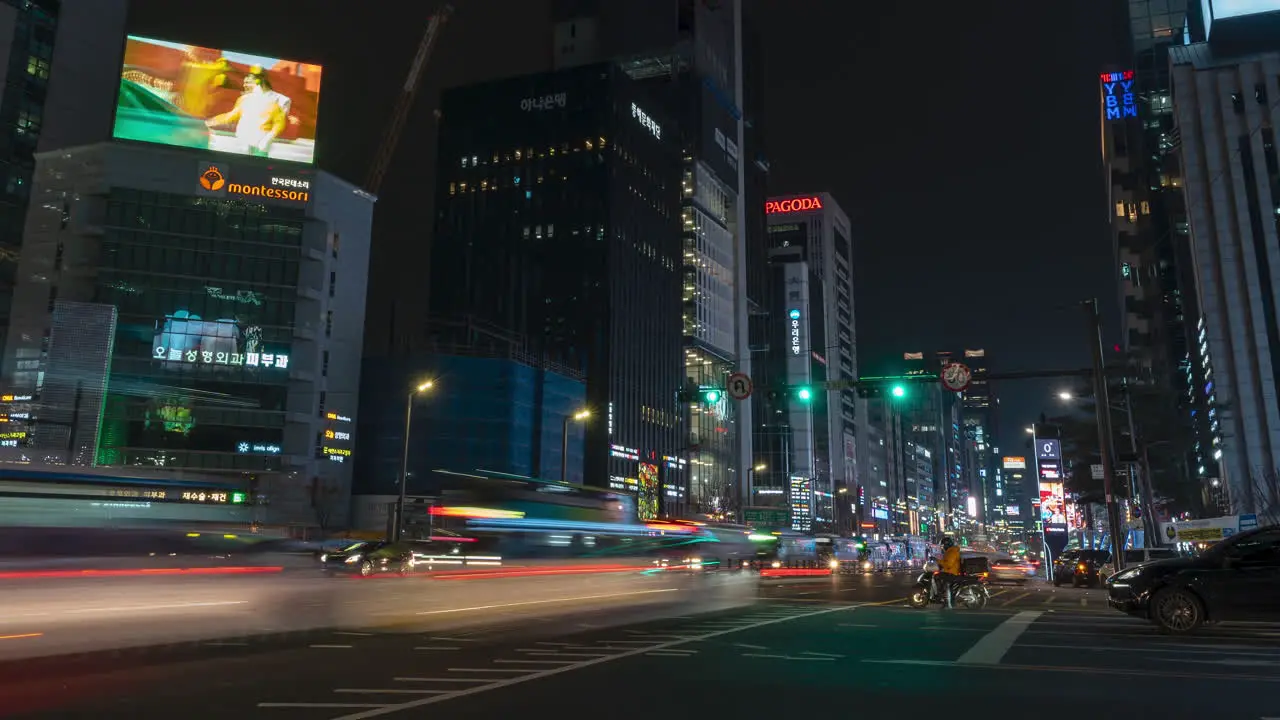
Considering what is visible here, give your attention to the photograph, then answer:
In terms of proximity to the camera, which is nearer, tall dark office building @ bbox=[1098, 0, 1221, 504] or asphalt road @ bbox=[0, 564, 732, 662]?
asphalt road @ bbox=[0, 564, 732, 662]

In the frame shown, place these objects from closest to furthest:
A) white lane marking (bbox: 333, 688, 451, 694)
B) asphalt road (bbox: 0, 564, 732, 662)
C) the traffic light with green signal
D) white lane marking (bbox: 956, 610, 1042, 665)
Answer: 1. white lane marking (bbox: 333, 688, 451, 694)
2. white lane marking (bbox: 956, 610, 1042, 665)
3. asphalt road (bbox: 0, 564, 732, 662)
4. the traffic light with green signal

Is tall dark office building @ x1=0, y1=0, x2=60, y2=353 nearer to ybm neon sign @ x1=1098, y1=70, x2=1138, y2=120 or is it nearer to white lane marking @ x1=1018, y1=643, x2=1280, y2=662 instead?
white lane marking @ x1=1018, y1=643, x2=1280, y2=662

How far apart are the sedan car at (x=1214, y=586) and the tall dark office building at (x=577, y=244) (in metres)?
93.9

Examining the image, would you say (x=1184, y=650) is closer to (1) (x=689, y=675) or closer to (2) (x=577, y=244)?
(1) (x=689, y=675)

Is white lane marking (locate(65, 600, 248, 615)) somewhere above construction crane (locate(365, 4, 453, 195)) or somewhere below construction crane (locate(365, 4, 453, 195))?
below

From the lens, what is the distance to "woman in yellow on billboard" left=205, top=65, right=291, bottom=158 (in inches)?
3383

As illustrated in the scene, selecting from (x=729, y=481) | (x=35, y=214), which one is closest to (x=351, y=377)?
(x=35, y=214)

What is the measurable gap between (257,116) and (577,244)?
1669 inches

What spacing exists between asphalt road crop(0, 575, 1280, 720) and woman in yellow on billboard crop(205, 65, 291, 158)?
81.1m

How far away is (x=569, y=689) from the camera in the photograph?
957 centimetres

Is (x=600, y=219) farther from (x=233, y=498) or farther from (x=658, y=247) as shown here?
(x=233, y=498)

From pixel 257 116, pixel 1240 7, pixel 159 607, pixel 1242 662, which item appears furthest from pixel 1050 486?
pixel 257 116

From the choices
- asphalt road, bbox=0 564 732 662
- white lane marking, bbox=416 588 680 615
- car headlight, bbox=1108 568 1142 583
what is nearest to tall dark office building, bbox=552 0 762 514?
white lane marking, bbox=416 588 680 615

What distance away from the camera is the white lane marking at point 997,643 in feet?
39.6
